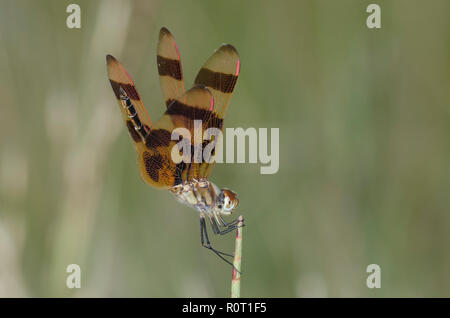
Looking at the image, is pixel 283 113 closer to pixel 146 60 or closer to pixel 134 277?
pixel 146 60

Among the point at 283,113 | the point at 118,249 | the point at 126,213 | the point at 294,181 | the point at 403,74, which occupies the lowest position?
the point at 118,249

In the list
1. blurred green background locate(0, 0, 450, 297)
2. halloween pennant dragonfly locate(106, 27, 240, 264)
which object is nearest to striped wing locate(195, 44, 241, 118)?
halloween pennant dragonfly locate(106, 27, 240, 264)

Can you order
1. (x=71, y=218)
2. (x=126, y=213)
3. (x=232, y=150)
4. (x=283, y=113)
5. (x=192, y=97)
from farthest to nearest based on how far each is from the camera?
(x=283, y=113), (x=126, y=213), (x=232, y=150), (x=71, y=218), (x=192, y=97)

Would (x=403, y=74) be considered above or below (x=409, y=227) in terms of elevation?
above

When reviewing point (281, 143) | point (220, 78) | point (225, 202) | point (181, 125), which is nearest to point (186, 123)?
point (181, 125)

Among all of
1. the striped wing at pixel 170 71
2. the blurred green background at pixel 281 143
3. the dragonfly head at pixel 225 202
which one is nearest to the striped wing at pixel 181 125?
the dragonfly head at pixel 225 202

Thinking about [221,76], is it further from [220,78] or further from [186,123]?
[186,123]

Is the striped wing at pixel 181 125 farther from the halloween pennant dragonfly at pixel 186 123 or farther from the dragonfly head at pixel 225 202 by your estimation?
the dragonfly head at pixel 225 202
